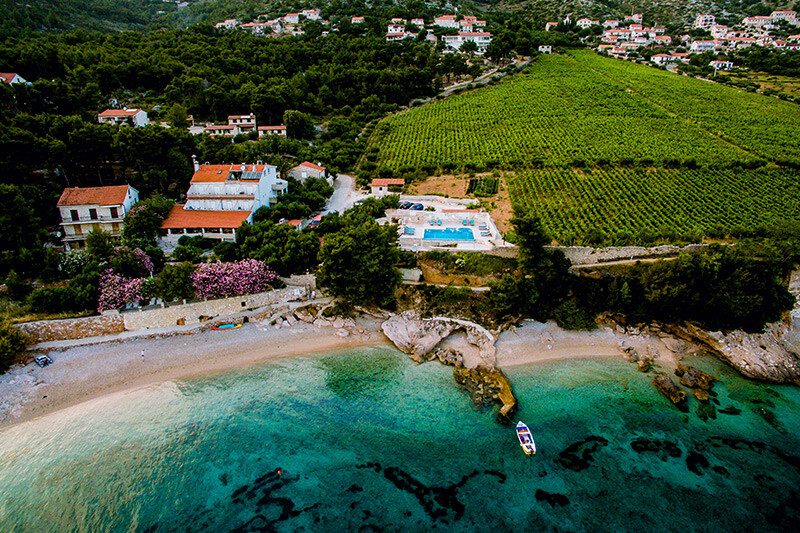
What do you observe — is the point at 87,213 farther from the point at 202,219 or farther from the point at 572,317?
the point at 572,317

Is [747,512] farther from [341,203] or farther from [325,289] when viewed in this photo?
[341,203]

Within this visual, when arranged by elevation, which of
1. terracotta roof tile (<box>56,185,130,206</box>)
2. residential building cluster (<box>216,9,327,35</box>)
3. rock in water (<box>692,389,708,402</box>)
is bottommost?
rock in water (<box>692,389,708,402</box>)

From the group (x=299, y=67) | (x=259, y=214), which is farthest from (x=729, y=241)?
(x=299, y=67)

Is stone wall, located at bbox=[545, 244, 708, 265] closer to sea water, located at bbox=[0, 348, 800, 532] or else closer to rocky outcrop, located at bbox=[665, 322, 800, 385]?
rocky outcrop, located at bbox=[665, 322, 800, 385]

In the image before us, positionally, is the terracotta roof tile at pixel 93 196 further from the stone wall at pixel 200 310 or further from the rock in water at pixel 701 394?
the rock in water at pixel 701 394

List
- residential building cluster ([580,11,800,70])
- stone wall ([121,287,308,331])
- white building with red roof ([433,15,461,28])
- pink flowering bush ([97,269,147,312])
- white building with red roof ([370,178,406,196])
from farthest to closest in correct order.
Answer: white building with red roof ([433,15,461,28]), residential building cluster ([580,11,800,70]), white building with red roof ([370,178,406,196]), stone wall ([121,287,308,331]), pink flowering bush ([97,269,147,312])

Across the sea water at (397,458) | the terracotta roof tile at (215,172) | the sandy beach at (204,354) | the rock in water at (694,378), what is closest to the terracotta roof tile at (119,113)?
the terracotta roof tile at (215,172)

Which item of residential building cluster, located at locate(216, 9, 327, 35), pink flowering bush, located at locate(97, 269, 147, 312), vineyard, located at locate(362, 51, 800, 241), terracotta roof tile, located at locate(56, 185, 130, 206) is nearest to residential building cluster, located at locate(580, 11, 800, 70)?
vineyard, located at locate(362, 51, 800, 241)
